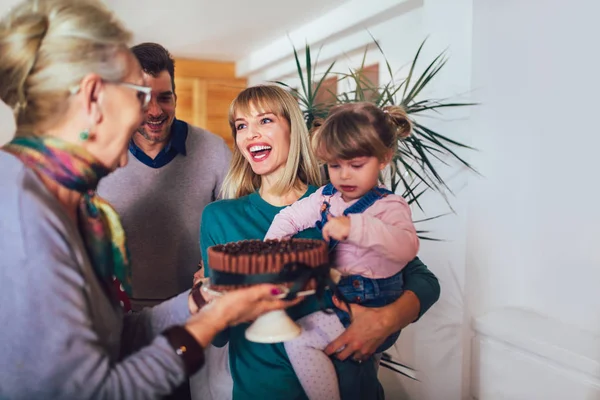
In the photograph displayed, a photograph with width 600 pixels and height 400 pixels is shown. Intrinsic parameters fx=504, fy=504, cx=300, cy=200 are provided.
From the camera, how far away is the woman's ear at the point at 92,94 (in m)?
0.73

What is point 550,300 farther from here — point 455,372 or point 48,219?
point 48,219

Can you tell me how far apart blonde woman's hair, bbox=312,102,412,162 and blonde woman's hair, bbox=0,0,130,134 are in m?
0.45

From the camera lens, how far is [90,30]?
0.73 meters

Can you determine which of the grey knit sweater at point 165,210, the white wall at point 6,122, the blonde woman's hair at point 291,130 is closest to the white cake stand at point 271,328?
the blonde woman's hair at point 291,130

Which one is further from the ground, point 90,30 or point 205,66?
point 205,66

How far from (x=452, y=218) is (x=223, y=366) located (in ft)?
3.88

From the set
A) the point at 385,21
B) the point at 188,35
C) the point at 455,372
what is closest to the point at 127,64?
the point at 455,372

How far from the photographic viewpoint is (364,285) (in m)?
1.08

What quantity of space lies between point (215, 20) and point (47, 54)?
337 centimetres

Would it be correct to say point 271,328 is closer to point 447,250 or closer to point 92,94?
point 92,94

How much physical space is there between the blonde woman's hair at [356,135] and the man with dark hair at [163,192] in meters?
0.71

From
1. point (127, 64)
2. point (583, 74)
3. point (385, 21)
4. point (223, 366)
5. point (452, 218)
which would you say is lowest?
point (223, 366)

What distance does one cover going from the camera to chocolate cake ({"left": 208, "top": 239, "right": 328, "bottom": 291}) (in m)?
0.84

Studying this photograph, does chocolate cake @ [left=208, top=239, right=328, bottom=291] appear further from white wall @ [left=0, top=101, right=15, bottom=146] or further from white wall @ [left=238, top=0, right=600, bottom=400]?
white wall @ [left=238, top=0, right=600, bottom=400]
